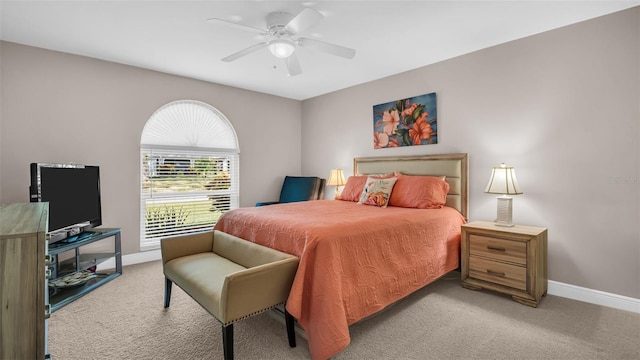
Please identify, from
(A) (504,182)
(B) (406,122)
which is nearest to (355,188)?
(B) (406,122)

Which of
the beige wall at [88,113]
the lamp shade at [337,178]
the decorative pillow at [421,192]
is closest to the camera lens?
the beige wall at [88,113]

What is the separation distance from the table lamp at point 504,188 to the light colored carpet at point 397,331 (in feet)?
2.40

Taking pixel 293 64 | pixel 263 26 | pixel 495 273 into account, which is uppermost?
pixel 263 26

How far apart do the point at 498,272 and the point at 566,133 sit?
1425mm

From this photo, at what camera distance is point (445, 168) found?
11.6 ft

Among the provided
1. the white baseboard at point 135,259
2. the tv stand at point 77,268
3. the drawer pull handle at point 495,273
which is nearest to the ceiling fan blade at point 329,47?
the drawer pull handle at point 495,273

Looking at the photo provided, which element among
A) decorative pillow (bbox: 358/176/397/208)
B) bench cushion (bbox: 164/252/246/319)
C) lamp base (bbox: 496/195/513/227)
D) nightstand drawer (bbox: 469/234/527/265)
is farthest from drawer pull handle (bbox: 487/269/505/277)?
bench cushion (bbox: 164/252/246/319)

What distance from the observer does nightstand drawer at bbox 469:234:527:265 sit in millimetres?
2605

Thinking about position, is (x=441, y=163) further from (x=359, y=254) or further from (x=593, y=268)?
(x=359, y=254)

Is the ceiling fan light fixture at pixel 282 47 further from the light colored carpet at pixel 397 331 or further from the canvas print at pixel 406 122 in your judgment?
the light colored carpet at pixel 397 331

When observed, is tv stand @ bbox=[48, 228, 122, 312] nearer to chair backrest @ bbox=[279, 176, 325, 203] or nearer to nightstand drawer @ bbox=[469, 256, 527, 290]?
chair backrest @ bbox=[279, 176, 325, 203]

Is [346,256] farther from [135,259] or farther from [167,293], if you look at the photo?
[135,259]

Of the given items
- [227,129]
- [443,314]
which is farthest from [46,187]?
[443,314]

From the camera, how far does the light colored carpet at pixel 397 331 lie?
1926 mm
